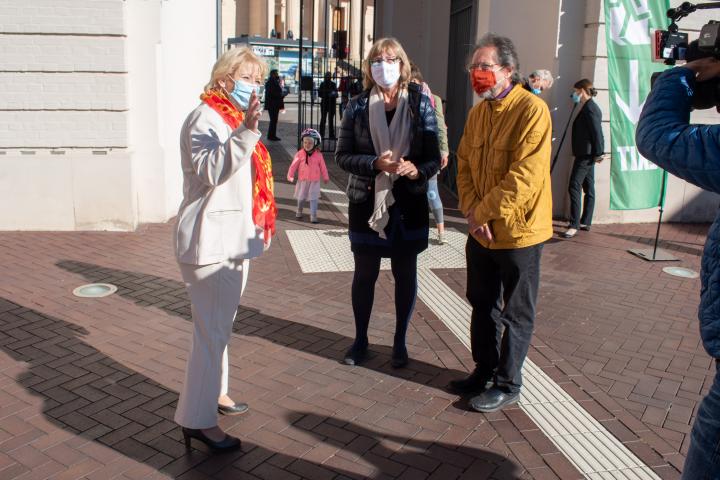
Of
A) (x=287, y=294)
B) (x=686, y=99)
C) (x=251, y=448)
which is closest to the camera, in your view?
(x=686, y=99)

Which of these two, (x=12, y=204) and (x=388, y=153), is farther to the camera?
(x=12, y=204)

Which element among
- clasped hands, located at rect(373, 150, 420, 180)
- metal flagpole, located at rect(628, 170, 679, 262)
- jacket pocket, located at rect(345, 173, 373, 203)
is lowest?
metal flagpole, located at rect(628, 170, 679, 262)

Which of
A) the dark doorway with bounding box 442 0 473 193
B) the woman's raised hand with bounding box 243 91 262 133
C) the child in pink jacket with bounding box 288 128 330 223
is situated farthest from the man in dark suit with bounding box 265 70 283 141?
the woman's raised hand with bounding box 243 91 262 133

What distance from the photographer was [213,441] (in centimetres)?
366

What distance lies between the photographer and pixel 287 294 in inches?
249

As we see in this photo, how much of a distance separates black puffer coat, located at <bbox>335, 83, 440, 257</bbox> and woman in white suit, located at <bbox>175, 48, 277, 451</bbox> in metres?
0.97

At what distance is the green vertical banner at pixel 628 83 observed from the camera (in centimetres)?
812

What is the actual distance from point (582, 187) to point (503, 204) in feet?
18.6

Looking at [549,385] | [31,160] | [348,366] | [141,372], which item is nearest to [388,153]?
[348,366]

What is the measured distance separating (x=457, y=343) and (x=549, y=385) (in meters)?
0.83

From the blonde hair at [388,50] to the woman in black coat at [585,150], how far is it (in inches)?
191

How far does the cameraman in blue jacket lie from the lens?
2.12m

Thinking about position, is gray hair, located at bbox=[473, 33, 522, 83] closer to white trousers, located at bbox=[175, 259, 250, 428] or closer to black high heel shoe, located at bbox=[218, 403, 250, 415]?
white trousers, located at bbox=[175, 259, 250, 428]

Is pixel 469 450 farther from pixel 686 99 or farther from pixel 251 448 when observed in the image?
pixel 686 99
